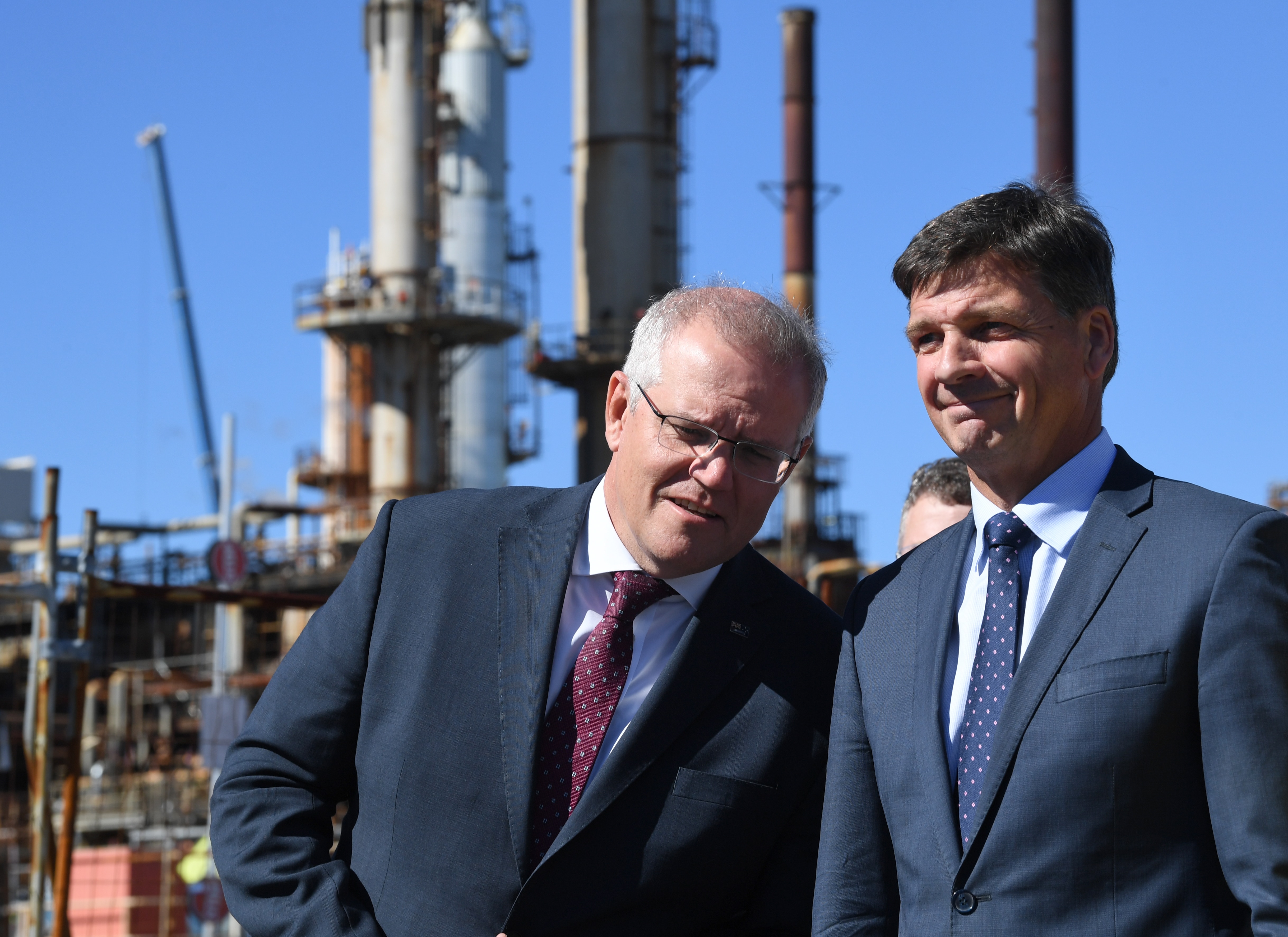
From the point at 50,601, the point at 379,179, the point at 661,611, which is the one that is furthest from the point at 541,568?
the point at 379,179

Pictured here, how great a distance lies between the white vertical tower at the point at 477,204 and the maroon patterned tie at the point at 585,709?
49.6m

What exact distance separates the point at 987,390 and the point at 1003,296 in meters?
0.18

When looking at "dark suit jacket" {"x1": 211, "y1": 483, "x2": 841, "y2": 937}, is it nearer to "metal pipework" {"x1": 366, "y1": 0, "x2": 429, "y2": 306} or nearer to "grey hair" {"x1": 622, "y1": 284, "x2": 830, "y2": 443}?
"grey hair" {"x1": 622, "y1": 284, "x2": 830, "y2": 443}

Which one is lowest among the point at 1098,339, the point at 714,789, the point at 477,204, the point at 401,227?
the point at 714,789

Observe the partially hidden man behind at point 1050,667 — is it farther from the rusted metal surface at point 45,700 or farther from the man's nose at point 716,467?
the rusted metal surface at point 45,700

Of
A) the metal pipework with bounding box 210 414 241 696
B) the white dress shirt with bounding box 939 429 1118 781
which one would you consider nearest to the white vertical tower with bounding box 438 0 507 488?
the metal pipework with bounding box 210 414 241 696

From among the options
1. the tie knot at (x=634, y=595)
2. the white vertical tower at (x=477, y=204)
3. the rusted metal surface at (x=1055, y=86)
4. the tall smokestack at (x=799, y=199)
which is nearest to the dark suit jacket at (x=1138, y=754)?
the tie knot at (x=634, y=595)

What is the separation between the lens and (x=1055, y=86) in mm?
22016

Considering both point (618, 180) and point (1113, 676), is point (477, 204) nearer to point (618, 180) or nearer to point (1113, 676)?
point (618, 180)

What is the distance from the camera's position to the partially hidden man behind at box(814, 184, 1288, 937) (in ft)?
8.88

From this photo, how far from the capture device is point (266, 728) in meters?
3.57

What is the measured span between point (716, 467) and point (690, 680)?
479 millimetres

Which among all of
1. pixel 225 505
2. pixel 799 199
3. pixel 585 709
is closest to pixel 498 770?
pixel 585 709

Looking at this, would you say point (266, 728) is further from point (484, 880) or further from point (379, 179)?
point (379, 179)
